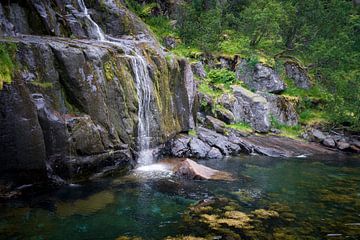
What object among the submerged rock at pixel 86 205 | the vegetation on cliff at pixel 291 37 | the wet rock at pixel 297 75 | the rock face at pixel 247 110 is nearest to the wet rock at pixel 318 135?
the vegetation on cliff at pixel 291 37

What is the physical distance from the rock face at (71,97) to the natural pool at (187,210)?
125 centimetres

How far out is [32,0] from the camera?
50.1ft

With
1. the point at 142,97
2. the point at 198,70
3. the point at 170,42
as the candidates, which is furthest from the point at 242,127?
the point at 170,42

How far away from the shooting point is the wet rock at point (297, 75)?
111 ft

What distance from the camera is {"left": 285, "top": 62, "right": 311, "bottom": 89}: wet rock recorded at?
3394 cm

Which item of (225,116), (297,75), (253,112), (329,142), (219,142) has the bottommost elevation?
(329,142)

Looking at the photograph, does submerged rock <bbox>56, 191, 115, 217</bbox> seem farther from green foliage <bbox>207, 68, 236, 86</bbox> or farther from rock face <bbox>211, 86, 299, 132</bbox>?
green foliage <bbox>207, 68, 236, 86</bbox>

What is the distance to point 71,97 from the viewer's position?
12578 millimetres

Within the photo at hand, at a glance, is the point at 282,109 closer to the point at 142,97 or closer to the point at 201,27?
the point at 201,27

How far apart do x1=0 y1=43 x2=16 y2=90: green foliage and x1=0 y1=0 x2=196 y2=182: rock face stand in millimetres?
184

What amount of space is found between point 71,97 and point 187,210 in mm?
6121

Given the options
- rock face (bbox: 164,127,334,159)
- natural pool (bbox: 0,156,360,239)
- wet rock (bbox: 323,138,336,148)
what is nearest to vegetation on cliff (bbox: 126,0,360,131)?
wet rock (bbox: 323,138,336,148)

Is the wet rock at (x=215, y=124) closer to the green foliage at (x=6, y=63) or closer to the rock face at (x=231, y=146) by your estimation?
the rock face at (x=231, y=146)

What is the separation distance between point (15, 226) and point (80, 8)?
14.8 meters
